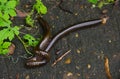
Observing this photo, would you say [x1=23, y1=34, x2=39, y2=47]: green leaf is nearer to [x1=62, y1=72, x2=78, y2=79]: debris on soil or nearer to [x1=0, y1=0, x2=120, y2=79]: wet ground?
[x1=0, y1=0, x2=120, y2=79]: wet ground

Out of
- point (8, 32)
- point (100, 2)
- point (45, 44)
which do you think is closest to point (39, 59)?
point (45, 44)

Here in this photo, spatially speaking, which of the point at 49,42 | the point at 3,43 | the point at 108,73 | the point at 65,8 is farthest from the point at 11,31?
the point at 108,73

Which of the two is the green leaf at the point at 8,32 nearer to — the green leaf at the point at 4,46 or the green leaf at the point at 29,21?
the green leaf at the point at 4,46

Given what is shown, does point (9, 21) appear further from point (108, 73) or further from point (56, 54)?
point (108, 73)

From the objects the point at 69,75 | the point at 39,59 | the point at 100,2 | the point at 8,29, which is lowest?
the point at 69,75

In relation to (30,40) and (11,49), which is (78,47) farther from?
(11,49)

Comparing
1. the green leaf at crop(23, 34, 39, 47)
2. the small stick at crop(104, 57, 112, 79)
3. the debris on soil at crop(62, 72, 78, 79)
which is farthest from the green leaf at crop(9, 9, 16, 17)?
the small stick at crop(104, 57, 112, 79)

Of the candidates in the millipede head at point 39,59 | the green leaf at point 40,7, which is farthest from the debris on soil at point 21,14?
the millipede head at point 39,59
